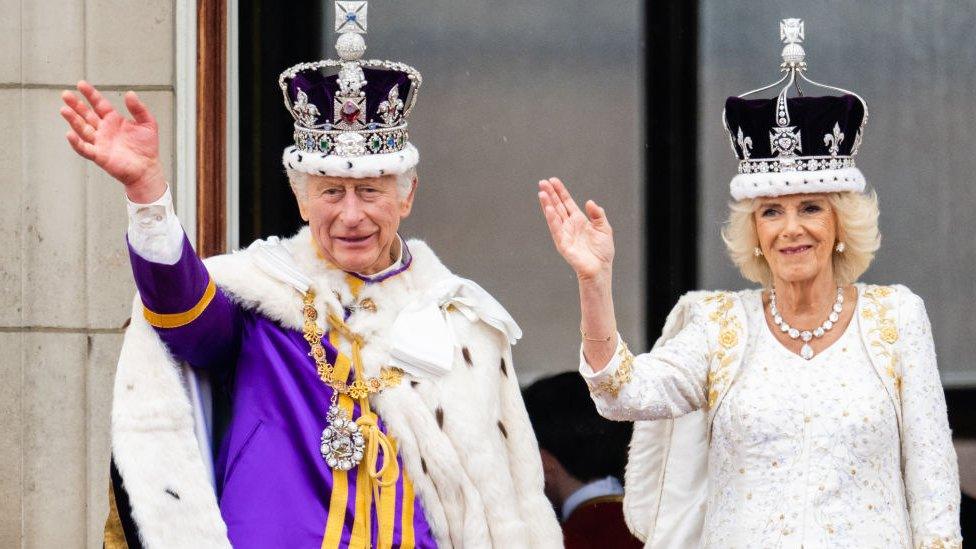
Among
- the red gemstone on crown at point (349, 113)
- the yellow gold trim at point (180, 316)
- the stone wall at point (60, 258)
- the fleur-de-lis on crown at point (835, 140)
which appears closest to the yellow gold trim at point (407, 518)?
the yellow gold trim at point (180, 316)

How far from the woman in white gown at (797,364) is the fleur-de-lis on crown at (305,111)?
59 cm

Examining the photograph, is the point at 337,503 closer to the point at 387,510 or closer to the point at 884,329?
the point at 387,510

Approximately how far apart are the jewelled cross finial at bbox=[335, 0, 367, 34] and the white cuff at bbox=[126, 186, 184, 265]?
0.70 m

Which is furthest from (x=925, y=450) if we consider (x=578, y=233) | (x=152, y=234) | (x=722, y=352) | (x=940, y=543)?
(x=152, y=234)

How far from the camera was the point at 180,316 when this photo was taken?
337cm

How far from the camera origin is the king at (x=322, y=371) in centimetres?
338

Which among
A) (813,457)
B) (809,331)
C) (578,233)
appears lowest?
(813,457)

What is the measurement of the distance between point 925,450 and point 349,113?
1.54 meters

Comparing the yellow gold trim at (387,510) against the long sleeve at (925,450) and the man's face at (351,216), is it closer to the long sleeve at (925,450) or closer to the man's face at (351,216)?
the man's face at (351,216)

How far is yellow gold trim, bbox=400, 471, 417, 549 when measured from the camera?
11.3 feet

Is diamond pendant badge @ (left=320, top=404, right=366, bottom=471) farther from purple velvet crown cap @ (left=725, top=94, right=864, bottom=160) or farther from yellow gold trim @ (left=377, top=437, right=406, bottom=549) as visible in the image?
purple velvet crown cap @ (left=725, top=94, right=864, bottom=160)

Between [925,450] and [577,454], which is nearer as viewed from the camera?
[925,450]

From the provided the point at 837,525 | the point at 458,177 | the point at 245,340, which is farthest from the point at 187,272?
the point at 458,177

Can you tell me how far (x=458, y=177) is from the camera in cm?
514
